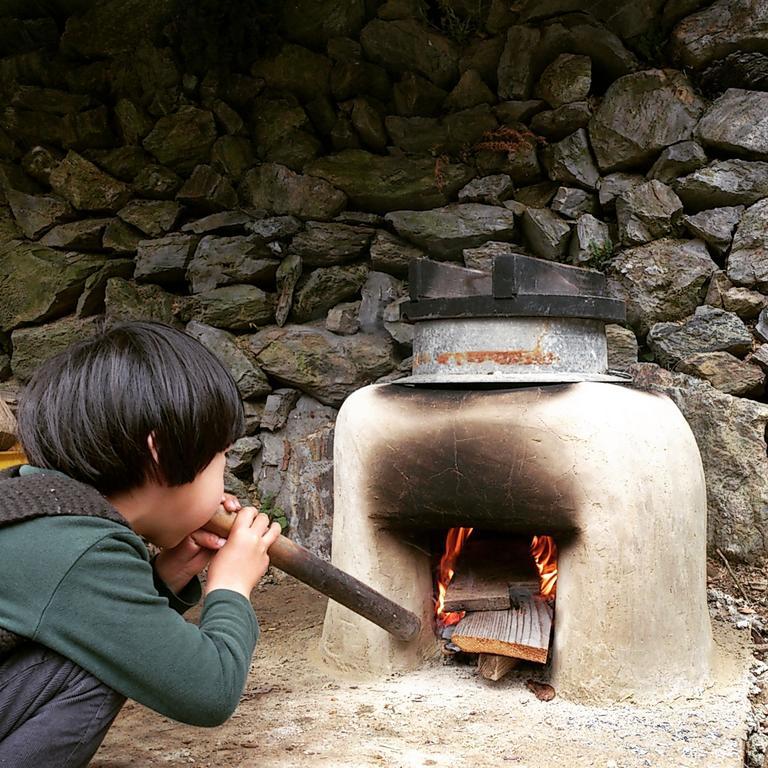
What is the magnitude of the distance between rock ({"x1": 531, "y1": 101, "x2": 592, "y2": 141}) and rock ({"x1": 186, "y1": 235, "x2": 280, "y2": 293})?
4.71ft

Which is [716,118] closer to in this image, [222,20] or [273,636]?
[222,20]

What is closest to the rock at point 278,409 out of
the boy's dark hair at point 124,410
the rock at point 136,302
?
the rock at point 136,302

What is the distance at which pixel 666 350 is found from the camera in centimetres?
320

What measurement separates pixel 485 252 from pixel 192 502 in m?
2.59

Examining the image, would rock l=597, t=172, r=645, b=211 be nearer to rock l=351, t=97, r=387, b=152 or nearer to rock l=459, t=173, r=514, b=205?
rock l=459, t=173, r=514, b=205

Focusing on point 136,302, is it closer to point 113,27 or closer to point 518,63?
point 113,27

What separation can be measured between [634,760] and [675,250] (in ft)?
7.30

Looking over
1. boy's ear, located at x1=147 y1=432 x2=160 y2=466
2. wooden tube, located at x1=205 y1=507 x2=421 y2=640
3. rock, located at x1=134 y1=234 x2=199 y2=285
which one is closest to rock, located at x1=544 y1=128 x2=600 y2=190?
rock, located at x1=134 y1=234 x2=199 y2=285

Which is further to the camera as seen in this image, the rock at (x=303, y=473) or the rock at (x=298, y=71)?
the rock at (x=298, y=71)

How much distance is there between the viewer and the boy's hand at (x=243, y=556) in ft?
4.17

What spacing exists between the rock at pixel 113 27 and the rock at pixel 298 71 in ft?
1.86

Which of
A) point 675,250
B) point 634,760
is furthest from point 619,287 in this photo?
point 634,760

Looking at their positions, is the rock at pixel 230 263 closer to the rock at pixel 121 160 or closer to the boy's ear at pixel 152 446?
the rock at pixel 121 160

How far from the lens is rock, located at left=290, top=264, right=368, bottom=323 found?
381cm
